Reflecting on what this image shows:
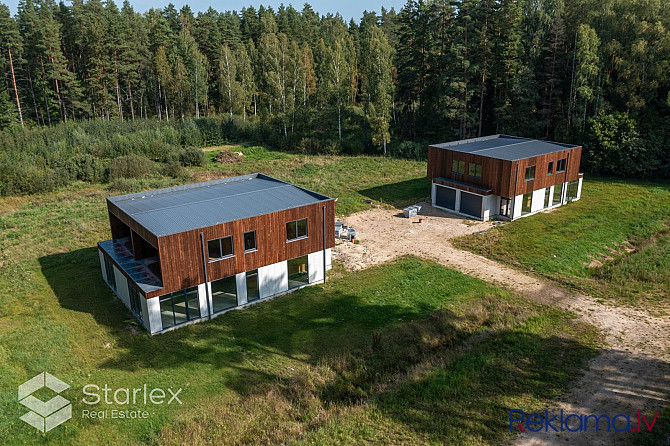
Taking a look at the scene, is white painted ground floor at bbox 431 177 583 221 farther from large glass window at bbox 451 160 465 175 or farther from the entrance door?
the entrance door

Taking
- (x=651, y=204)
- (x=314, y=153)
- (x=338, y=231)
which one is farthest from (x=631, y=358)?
(x=314, y=153)

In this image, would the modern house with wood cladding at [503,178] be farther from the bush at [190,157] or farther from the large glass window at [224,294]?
the bush at [190,157]

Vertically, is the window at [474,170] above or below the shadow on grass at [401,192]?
above

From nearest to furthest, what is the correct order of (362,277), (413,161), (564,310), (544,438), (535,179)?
1. (544,438)
2. (564,310)
3. (362,277)
4. (535,179)
5. (413,161)

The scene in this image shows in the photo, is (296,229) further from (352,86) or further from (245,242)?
(352,86)

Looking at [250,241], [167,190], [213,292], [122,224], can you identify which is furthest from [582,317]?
[122,224]

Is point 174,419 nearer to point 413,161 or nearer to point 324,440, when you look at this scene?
point 324,440

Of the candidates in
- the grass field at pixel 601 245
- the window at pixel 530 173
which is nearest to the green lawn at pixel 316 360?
the grass field at pixel 601 245
